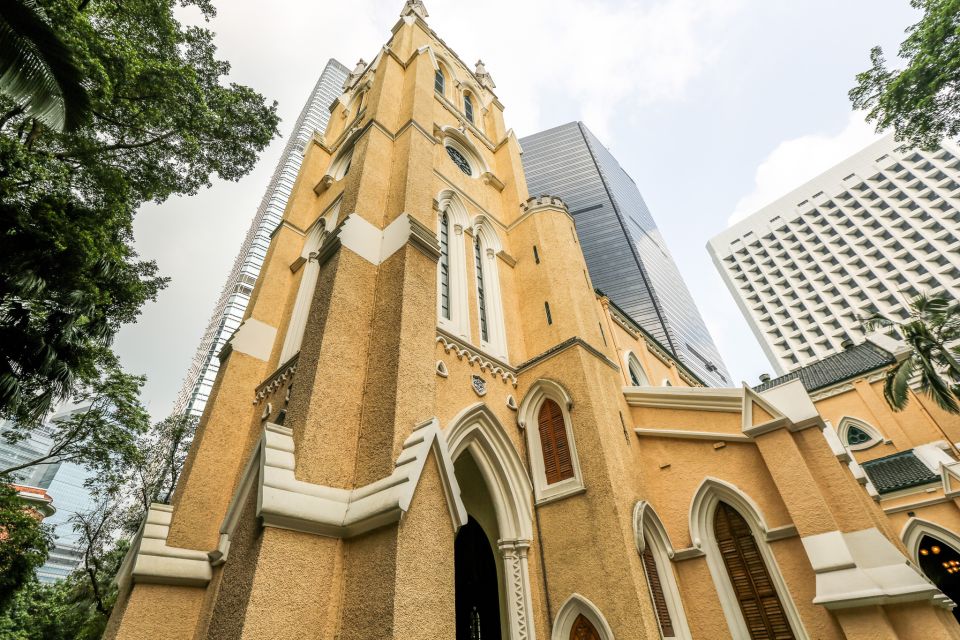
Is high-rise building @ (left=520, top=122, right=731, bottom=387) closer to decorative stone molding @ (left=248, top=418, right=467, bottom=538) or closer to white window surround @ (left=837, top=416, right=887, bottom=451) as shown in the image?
white window surround @ (left=837, top=416, right=887, bottom=451)

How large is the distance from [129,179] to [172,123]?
4.55 feet

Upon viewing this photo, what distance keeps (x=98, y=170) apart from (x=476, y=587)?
10.5m

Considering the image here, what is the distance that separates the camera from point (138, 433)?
43.8 feet

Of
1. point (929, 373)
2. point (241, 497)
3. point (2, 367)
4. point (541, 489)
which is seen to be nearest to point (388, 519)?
point (241, 497)

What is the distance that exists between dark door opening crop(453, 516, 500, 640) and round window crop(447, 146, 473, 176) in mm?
9248

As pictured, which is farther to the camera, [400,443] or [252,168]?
[252,168]

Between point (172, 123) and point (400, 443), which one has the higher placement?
point (172, 123)

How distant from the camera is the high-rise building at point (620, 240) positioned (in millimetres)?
48594

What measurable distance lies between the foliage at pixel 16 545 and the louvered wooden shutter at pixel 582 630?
13422 mm

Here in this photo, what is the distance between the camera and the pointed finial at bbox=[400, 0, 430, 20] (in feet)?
50.2

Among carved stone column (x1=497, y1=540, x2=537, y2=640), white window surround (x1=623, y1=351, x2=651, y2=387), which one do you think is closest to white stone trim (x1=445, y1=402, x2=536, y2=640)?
carved stone column (x1=497, y1=540, x2=537, y2=640)

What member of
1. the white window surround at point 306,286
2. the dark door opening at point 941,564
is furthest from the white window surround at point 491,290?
the dark door opening at point 941,564

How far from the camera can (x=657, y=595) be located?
262 inches

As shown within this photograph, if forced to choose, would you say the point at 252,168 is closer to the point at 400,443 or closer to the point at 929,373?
the point at 400,443
